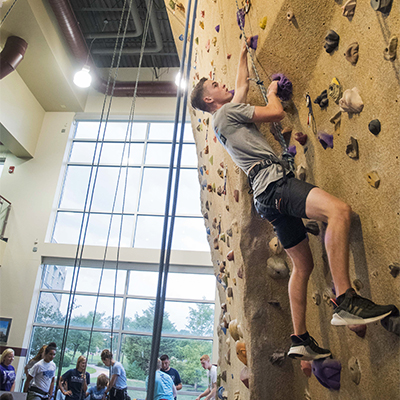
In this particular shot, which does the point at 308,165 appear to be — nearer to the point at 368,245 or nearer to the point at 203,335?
the point at 368,245

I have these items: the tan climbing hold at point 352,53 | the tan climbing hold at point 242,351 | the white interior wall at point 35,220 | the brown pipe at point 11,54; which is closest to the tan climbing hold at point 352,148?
the tan climbing hold at point 352,53

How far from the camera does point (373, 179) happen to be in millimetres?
1181

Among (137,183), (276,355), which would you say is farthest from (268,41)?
(137,183)

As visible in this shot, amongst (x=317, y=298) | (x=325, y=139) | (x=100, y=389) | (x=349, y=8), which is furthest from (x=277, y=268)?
(x=100, y=389)

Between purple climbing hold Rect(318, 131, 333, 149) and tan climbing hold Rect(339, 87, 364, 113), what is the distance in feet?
0.48

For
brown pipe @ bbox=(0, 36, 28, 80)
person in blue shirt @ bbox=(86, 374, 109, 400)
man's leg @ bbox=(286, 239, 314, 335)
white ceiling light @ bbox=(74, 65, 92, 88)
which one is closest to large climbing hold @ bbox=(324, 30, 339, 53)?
man's leg @ bbox=(286, 239, 314, 335)

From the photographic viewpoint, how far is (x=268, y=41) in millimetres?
1626

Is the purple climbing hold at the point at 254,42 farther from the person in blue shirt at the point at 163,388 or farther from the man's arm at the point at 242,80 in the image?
the person in blue shirt at the point at 163,388

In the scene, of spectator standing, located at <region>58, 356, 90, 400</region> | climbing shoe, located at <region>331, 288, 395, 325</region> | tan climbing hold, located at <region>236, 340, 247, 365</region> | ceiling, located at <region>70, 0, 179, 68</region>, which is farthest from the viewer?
ceiling, located at <region>70, 0, 179, 68</region>

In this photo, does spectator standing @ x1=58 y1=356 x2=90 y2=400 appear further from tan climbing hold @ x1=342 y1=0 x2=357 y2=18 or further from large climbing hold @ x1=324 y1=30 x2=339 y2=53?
tan climbing hold @ x1=342 y1=0 x2=357 y2=18

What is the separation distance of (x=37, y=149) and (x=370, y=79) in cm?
804

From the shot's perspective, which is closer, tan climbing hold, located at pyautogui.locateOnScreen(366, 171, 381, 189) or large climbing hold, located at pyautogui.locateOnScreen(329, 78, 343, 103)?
tan climbing hold, located at pyautogui.locateOnScreen(366, 171, 381, 189)

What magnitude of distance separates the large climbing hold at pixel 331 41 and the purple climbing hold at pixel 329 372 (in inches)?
47.0

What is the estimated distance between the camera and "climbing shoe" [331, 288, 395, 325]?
3.41 feet
